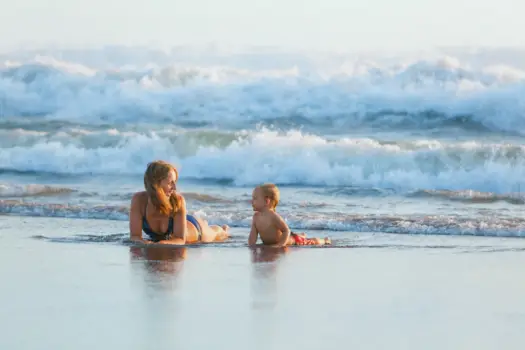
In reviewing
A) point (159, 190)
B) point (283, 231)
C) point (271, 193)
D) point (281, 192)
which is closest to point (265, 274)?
point (159, 190)

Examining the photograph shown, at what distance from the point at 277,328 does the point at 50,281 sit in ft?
5.87

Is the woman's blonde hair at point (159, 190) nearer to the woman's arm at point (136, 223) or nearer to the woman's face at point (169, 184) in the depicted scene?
the woman's face at point (169, 184)

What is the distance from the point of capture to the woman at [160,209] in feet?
28.7

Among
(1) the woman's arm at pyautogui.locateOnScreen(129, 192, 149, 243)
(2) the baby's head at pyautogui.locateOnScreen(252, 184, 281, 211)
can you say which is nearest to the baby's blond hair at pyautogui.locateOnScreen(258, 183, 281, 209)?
(2) the baby's head at pyautogui.locateOnScreen(252, 184, 281, 211)

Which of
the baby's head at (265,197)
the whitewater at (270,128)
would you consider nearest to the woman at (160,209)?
the baby's head at (265,197)

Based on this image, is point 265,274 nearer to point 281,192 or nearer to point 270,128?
point 281,192

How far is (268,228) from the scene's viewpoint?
9172 mm

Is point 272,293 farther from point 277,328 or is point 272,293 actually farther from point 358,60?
point 358,60

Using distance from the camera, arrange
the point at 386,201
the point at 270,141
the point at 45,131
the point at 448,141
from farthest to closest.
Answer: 1. the point at 45,131
2. the point at 448,141
3. the point at 270,141
4. the point at 386,201

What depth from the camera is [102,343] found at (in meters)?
5.14

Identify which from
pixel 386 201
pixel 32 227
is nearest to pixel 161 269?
pixel 32 227

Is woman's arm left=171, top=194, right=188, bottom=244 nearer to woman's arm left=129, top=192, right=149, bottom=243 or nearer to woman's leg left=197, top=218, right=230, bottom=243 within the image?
woman's arm left=129, top=192, right=149, bottom=243

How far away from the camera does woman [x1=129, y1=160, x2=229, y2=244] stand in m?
8.73

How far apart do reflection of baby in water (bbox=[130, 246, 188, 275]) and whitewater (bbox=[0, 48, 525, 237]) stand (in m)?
4.14
